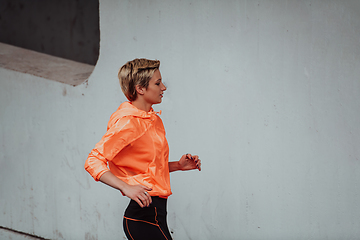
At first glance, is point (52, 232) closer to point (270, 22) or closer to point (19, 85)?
point (19, 85)

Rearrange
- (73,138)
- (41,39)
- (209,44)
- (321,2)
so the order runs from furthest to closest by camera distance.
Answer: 1. (41,39)
2. (73,138)
3. (209,44)
4. (321,2)

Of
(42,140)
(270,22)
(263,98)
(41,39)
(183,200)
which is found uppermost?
(41,39)

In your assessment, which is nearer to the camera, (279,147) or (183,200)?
(279,147)

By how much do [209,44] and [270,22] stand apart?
510 millimetres

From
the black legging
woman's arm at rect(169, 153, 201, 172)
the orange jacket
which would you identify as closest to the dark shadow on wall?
woman's arm at rect(169, 153, 201, 172)

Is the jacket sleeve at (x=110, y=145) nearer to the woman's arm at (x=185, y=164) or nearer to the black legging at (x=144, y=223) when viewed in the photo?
the black legging at (x=144, y=223)

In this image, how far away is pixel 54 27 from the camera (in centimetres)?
545

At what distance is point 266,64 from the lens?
3018 millimetres

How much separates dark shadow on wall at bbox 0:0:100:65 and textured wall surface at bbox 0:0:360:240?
201cm

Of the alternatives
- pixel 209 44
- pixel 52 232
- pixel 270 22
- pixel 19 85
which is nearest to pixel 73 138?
pixel 19 85

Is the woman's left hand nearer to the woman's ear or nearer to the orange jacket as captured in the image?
the orange jacket

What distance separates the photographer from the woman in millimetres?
1870

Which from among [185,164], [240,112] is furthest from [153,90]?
[240,112]

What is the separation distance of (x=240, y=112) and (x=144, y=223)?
57.4 inches
